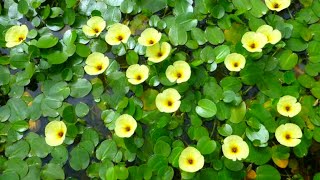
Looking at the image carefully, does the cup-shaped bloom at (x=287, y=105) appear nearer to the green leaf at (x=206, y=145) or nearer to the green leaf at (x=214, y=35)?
the green leaf at (x=206, y=145)

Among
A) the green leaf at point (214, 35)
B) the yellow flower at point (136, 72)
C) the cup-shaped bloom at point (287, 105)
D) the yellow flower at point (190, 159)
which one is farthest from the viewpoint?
the green leaf at point (214, 35)

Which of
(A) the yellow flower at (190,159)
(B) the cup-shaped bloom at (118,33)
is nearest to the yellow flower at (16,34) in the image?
(B) the cup-shaped bloom at (118,33)

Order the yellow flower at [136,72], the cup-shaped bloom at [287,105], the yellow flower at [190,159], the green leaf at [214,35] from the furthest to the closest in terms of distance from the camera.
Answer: the green leaf at [214,35]
the yellow flower at [136,72]
the cup-shaped bloom at [287,105]
the yellow flower at [190,159]

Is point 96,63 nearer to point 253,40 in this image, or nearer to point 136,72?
point 136,72

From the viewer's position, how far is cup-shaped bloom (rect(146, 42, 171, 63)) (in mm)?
1996

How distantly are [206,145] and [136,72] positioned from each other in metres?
0.44

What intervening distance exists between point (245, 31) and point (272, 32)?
0.51 ft

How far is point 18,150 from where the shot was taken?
6.49 feet

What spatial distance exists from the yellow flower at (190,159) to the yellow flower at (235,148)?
11cm

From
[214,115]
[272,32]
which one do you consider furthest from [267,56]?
[214,115]

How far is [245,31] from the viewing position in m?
2.14

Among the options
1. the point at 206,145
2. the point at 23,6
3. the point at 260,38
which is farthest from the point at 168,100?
the point at 23,6

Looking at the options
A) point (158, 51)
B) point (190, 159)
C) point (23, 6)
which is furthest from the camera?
point (23, 6)

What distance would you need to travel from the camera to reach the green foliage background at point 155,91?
6.28ft
